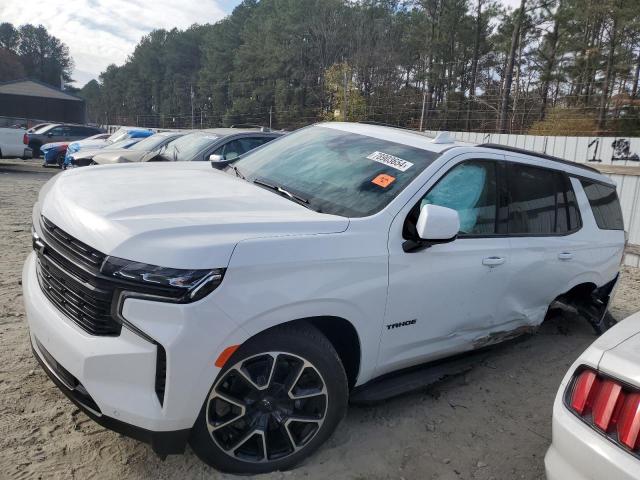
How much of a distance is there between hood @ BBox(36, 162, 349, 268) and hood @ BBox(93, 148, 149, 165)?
5.63m

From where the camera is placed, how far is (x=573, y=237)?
4039 mm

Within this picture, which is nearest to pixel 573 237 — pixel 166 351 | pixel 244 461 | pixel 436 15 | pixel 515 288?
pixel 515 288

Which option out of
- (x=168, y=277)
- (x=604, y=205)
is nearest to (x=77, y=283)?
(x=168, y=277)

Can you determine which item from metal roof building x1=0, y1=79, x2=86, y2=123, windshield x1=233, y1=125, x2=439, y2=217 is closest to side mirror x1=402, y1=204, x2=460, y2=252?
windshield x1=233, y1=125, x2=439, y2=217

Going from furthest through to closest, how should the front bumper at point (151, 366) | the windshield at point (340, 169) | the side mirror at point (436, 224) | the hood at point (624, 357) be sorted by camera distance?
1. the windshield at point (340, 169)
2. the side mirror at point (436, 224)
3. the front bumper at point (151, 366)
4. the hood at point (624, 357)

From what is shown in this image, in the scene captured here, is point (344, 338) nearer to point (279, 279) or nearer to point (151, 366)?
point (279, 279)

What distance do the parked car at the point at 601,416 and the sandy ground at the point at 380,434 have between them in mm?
1005

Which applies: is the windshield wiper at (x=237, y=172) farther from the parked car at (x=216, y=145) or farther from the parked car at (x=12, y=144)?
the parked car at (x=12, y=144)

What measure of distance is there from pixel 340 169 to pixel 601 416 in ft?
6.70

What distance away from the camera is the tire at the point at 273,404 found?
2.40 m

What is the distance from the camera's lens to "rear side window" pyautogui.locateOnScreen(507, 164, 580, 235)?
3.64 metres

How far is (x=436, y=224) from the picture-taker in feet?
8.89

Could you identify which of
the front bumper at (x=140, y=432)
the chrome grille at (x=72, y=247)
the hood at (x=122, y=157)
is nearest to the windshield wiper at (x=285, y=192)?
the chrome grille at (x=72, y=247)

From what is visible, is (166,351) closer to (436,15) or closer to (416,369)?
(416,369)
